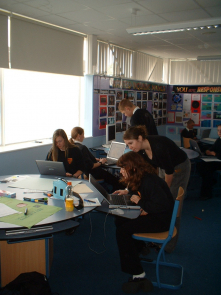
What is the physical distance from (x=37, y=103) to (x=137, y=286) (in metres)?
3.65

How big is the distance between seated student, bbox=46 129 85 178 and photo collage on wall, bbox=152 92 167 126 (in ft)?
16.6

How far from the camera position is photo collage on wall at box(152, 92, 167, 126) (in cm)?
866

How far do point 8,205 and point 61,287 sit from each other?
88 cm

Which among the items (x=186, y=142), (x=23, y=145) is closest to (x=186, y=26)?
(x=23, y=145)

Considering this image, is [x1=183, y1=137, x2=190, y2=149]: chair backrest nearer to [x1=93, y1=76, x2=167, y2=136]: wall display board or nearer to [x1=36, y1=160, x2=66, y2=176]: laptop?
[x1=93, y1=76, x2=167, y2=136]: wall display board

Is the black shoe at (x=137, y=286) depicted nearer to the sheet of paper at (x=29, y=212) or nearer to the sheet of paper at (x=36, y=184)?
the sheet of paper at (x=29, y=212)

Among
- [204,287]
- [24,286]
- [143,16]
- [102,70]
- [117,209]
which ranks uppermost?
[143,16]

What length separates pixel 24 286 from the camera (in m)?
2.15

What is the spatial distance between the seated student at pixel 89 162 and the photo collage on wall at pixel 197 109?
524 cm

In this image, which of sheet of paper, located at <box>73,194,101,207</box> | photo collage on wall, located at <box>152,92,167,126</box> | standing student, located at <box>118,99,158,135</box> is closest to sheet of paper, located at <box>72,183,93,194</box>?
sheet of paper, located at <box>73,194,101,207</box>

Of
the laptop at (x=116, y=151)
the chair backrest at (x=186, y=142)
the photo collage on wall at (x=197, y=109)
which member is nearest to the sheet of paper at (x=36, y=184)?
the laptop at (x=116, y=151)

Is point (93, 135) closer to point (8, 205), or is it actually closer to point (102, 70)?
point (102, 70)

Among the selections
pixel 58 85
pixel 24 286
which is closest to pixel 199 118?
pixel 58 85

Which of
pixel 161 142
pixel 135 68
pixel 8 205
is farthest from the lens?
pixel 135 68
